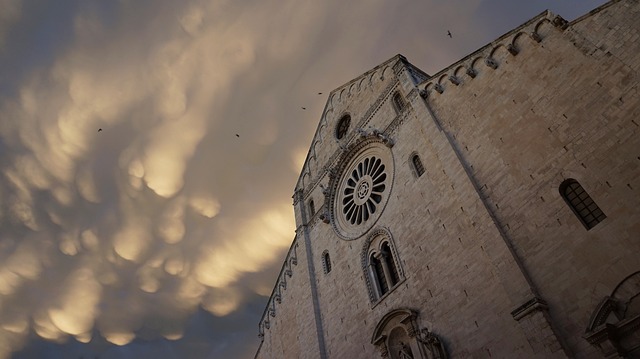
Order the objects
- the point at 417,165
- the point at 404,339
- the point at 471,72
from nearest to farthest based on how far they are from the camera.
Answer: the point at 404,339, the point at 471,72, the point at 417,165

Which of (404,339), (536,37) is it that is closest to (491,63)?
(536,37)

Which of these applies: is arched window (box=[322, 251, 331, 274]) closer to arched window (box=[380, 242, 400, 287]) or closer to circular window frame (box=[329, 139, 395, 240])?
circular window frame (box=[329, 139, 395, 240])

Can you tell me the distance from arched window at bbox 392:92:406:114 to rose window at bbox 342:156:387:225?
270 centimetres

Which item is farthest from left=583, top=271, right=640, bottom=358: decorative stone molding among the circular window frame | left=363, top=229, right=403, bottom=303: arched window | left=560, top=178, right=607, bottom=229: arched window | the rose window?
the rose window

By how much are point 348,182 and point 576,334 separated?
1382 cm

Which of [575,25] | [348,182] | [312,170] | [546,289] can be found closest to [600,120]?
[575,25]

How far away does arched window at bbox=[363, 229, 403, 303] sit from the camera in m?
16.5

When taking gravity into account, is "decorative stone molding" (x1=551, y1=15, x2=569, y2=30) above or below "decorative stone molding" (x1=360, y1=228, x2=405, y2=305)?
above

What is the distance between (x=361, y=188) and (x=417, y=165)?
4237 millimetres

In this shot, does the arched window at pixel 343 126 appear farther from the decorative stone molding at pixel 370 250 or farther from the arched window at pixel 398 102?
the decorative stone molding at pixel 370 250

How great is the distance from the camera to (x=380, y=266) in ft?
57.7

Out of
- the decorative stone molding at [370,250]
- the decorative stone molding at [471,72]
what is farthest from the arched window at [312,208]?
the decorative stone molding at [471,72]

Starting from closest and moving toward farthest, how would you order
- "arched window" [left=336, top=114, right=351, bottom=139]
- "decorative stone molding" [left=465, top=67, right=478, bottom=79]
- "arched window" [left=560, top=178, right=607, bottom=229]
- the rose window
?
"arched window" [left=560, top=178, right=607, bottom=229]
"decorative stone molding" [left=465, top=67, right=478, bottom=79]
the rose window
"arched window" [left=336, top=114, right=351, bottom=139]

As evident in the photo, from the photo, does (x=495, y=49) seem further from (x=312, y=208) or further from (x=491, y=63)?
(x=312, y=208)
